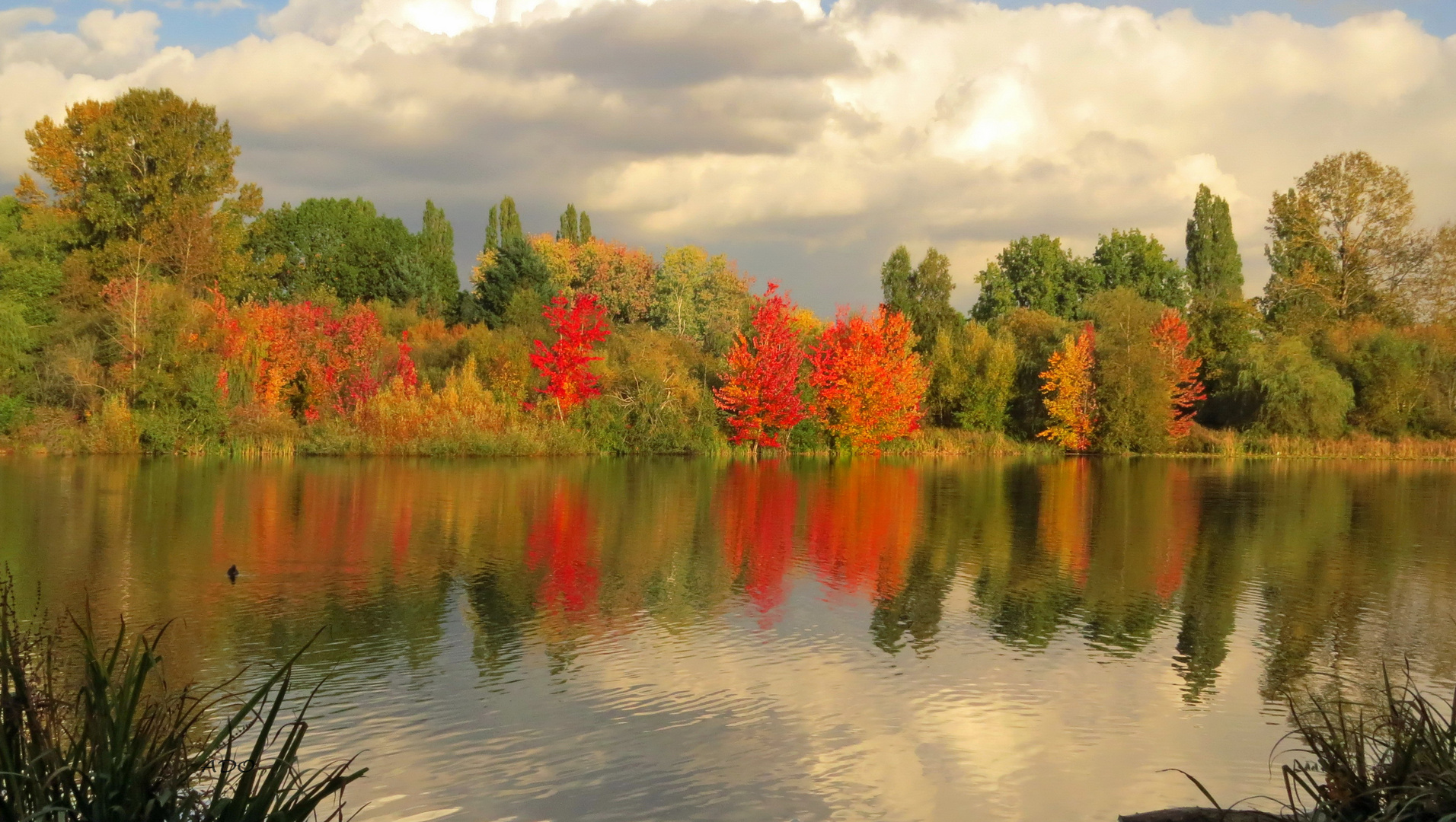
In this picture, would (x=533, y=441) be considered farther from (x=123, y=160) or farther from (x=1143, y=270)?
(x=1143, y=270)

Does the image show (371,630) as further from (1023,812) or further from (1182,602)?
(1182,602)

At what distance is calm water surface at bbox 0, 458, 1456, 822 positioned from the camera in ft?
22.0

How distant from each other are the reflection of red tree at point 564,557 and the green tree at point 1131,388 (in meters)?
28.2

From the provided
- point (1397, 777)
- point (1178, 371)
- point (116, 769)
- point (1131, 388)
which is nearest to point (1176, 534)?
point (1397, 777)

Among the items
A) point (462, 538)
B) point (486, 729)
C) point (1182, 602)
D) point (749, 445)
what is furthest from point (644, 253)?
point (486, 729)

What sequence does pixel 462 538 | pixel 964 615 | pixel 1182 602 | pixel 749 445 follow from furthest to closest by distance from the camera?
pixel 749 445 → pixel 462 538 → pixel 1182 602 → pixel 964 615

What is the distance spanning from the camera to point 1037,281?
64062mm

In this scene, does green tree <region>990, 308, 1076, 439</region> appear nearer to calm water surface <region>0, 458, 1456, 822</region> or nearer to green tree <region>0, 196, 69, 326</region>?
calm water surface <region>0, 458, 1456, 822</region>

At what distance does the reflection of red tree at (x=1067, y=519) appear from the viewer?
1534 centimetres

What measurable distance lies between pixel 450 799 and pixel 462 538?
10.2 m

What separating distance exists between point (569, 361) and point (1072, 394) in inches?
792

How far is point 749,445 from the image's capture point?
126ft

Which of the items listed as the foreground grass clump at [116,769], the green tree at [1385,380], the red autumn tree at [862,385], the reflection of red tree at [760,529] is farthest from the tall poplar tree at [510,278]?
the foreground grass clump at [116,769]

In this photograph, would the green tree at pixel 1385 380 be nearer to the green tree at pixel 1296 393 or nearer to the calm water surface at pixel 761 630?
the green tree at pixel 1296 393
